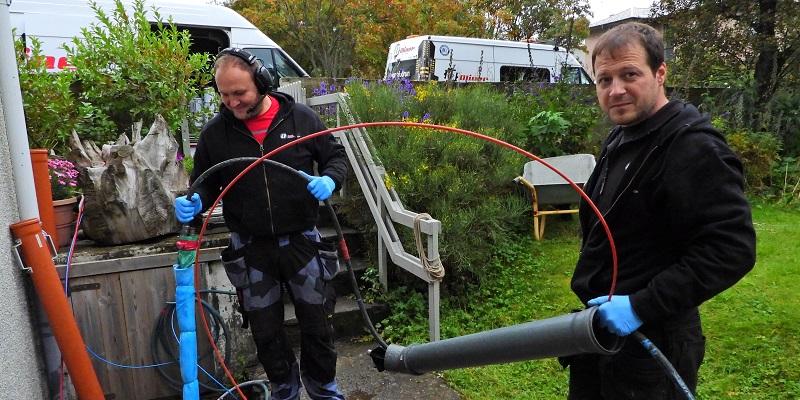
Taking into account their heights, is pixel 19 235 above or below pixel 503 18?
below

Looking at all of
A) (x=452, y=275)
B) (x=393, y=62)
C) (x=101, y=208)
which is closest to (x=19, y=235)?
(x=101, y=208)

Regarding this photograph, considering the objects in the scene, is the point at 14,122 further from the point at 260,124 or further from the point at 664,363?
the point at 664,363

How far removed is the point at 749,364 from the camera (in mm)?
3160

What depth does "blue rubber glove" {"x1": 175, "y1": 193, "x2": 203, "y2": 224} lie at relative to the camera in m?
2.34

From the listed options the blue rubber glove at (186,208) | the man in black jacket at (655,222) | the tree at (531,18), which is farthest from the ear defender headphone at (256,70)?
the tree at (531,18)

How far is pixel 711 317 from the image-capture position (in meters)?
3.74

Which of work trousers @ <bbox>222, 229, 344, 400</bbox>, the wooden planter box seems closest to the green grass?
work trousers @ <bbox>222, 229, 344, 400</bbox>

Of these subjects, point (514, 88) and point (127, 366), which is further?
point (514, 88)

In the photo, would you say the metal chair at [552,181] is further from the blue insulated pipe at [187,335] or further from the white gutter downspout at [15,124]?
the white gutter downspout at [15,124]

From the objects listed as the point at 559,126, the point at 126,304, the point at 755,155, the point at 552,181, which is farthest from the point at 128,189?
the point at 755,155

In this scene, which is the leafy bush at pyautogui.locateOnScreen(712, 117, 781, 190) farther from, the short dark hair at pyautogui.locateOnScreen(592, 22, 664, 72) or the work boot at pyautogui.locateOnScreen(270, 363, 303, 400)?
the work boot at pyautogui.locateOnScreen(270, 363, 303, 400)

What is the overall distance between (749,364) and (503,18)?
1635 centimetres

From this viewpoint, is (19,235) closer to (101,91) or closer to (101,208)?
(101,208)

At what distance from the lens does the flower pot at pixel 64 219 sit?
3050mm
